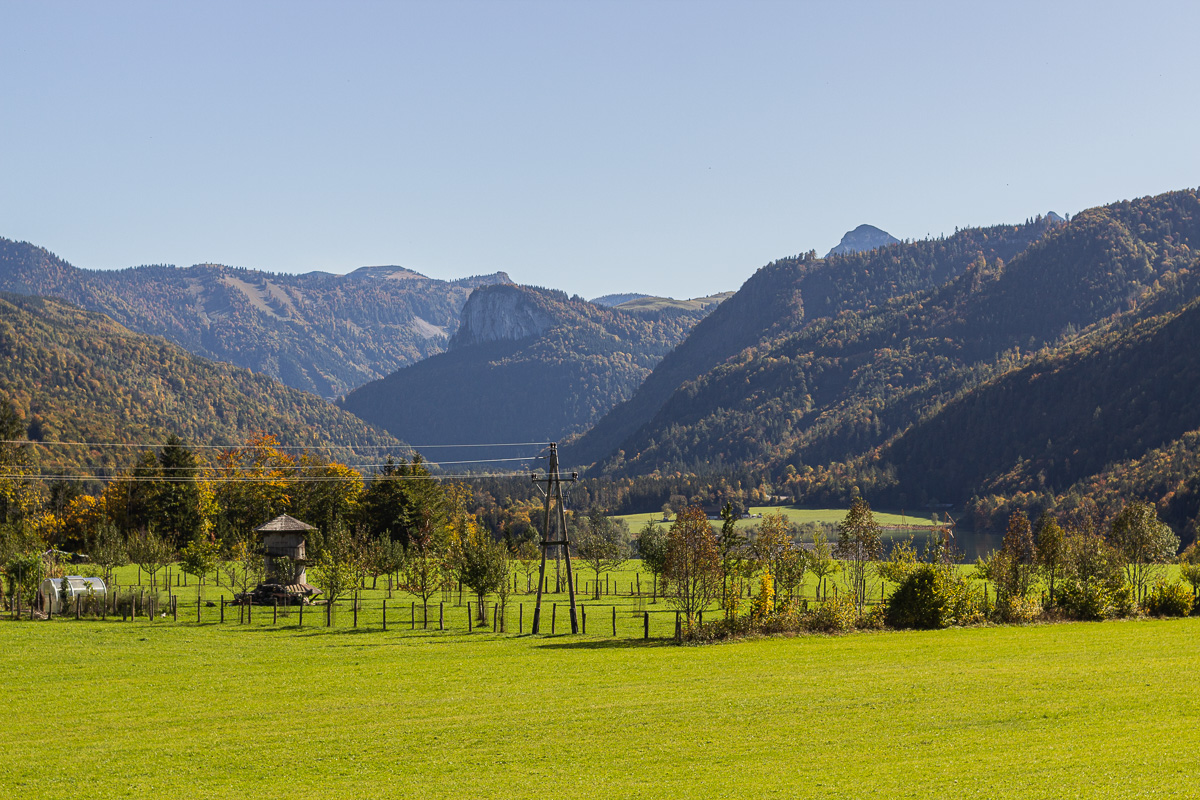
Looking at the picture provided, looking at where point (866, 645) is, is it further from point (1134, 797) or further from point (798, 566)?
point (798, 566)

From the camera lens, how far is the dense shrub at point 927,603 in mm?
44031

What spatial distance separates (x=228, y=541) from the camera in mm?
95625

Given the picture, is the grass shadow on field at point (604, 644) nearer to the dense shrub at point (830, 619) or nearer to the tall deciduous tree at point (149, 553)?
the dense shrub at point (830, 619)

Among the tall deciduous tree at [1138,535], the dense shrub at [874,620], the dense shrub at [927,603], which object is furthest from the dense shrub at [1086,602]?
the tall deciduous tree at [1138,535]

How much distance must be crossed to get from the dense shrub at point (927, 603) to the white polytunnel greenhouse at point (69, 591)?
4036cm

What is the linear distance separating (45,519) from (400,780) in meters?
86.6

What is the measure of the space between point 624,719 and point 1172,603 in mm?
33466

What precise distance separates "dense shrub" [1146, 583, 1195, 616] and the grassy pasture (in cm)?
696

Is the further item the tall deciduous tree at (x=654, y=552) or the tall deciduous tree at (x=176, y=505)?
the tall deciduous tree at (x=176, y=505)

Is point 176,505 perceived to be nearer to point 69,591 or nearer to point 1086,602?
point 69,591

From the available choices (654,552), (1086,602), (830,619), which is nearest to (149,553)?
(654,552)

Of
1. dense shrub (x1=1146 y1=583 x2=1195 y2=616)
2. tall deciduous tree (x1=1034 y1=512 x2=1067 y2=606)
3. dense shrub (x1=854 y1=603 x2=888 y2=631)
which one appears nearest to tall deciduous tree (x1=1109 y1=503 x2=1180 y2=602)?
tall deciduous tree (x1=1034 y1=512 x2=1067 y2=606)

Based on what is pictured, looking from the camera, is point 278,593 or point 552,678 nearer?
point 552,678

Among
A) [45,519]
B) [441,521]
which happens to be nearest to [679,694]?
[441,521]
